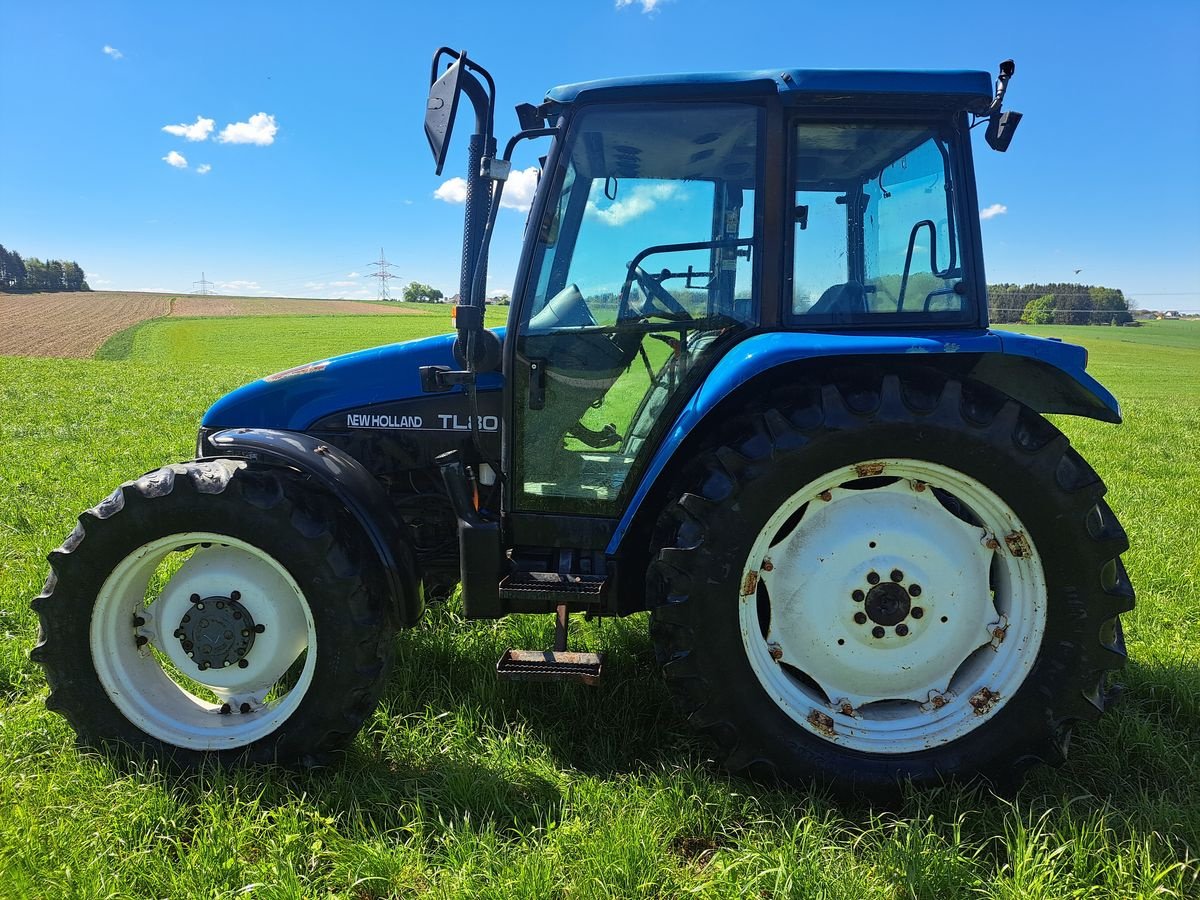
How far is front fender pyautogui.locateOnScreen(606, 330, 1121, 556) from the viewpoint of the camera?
2092 mm

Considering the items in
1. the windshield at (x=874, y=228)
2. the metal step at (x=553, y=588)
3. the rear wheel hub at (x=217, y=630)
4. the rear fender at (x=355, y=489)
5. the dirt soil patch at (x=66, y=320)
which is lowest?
the rear wheel hub at (x=217, y=630)

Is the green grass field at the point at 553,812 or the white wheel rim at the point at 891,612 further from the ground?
the white wheel rim at the point at 891,612

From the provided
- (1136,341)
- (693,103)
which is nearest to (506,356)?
(693,103)

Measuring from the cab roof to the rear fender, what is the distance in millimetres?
1385

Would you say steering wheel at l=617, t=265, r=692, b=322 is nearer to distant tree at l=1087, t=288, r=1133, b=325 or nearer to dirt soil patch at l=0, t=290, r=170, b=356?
dirt soil patch at l=0, t=290, r=170, b=356

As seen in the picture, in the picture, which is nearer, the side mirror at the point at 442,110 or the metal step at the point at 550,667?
the side mirror at the point at 442,110

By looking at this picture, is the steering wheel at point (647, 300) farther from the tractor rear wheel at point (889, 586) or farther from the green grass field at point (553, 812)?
the green grass field at point (553, 812)

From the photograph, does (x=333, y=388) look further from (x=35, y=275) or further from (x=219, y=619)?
(x=35, y=275)

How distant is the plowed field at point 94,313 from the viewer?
25905 millimetres

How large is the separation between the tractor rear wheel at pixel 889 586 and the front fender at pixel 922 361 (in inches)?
4.4

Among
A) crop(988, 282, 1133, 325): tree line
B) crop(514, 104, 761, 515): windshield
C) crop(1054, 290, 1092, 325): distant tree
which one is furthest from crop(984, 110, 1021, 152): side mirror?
crop(1054, 290, 1092, 325): distant tree

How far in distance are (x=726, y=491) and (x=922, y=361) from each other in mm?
814

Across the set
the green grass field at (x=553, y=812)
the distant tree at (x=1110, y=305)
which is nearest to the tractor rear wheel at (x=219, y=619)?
the green grass field at (x=553, y=812)

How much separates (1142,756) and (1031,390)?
4.16 ft
